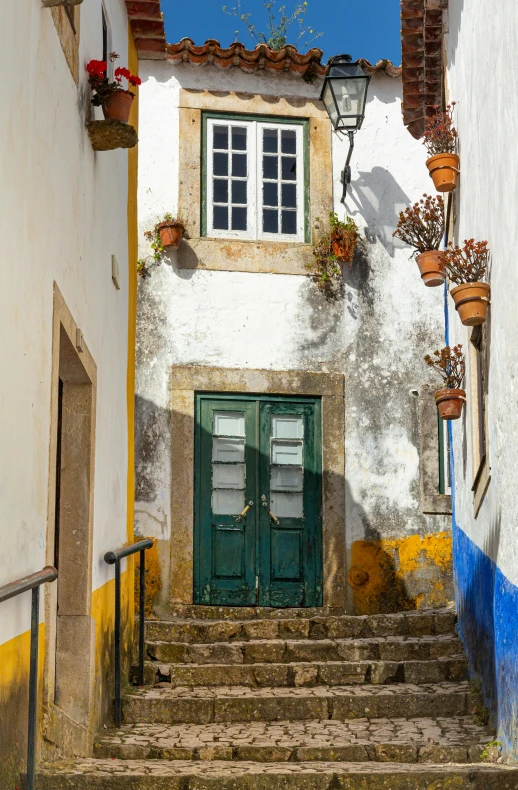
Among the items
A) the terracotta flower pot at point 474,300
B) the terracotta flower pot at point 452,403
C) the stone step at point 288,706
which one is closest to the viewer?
the terracotta flower pot at point 474,300

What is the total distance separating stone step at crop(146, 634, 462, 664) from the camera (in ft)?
24.6

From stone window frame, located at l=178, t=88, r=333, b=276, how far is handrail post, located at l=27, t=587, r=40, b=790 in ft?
19.8

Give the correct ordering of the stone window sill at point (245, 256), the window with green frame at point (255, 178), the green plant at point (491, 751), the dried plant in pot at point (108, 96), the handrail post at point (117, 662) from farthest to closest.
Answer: the window with green frame at point (255, 178) → the stone window sill at point (245, 256) → the handrail post at point (117, 662) → the dried plant in pot at point (108, 96) → the green plant at point (491, 751)

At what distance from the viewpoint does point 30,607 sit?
4254 mm

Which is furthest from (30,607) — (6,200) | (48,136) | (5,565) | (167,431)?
(167,431)

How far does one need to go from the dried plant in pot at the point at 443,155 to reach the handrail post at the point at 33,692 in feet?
14.8

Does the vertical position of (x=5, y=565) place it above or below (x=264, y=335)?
below

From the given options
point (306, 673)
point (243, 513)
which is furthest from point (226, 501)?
point (306, 673)

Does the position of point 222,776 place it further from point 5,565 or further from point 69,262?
point 69,262

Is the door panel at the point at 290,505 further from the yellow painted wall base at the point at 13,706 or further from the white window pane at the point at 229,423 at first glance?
the yellow painted wall base at the point at 13,706

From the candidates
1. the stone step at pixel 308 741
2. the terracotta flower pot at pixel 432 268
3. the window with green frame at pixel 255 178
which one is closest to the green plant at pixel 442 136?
the terracotta flower pot at pixel 432 268

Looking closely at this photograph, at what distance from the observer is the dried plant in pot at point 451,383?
7.19m

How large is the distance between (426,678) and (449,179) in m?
3.30

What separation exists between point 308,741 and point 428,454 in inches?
165
